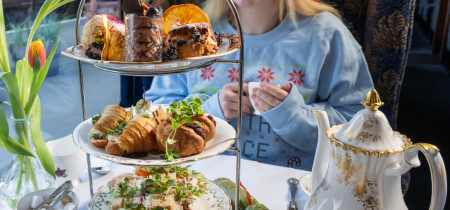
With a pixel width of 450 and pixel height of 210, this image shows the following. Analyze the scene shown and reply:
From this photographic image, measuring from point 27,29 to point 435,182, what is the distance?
88.0 inches

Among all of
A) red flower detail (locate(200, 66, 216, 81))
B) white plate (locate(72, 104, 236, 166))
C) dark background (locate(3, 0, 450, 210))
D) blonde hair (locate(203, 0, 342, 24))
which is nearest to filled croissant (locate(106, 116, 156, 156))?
white plate (locate(72, 104, 236, 166))

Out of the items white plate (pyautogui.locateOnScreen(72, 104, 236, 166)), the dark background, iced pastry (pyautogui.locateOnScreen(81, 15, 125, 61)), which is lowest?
the dark background

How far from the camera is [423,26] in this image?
7.80m

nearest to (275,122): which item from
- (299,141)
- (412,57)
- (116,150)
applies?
(299,141)

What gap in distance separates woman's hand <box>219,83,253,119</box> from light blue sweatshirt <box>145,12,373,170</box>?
0.11 feet

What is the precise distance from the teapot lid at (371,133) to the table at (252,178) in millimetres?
307

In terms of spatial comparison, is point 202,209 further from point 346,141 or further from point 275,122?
point 275,122

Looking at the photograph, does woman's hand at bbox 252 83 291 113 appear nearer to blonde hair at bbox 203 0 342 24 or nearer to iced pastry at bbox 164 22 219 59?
blonde hair at bbox 203 0 342 24

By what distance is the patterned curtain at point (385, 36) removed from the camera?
1285 millimetres

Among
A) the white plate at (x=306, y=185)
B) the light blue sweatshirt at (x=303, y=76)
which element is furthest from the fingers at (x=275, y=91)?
the white plate at (x=306, y=185)

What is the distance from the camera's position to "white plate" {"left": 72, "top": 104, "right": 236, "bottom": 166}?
57cm

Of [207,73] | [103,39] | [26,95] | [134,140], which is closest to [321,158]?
[134,140]

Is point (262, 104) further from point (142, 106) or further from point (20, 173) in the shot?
point (20, 173)

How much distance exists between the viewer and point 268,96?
1175mm
